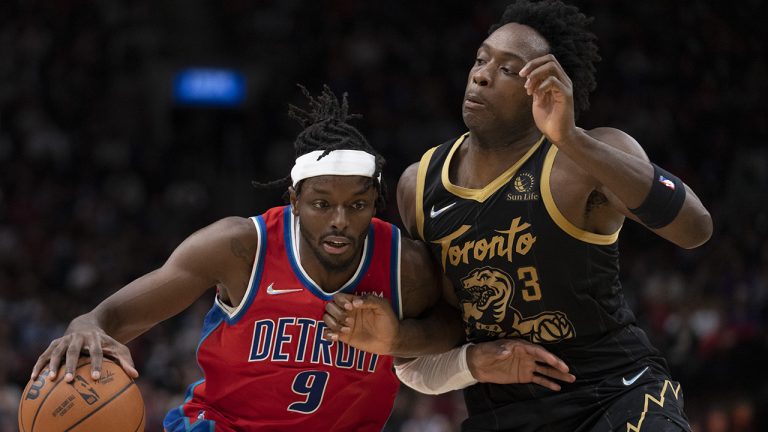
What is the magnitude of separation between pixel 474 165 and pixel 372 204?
0.41 metres

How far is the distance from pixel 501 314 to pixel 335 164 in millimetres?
810

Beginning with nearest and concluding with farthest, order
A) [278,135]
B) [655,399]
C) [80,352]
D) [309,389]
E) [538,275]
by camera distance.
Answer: [80,352] → [655,399] → [538,275] → [309,389] → [278,135]

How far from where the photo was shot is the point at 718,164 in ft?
35.2

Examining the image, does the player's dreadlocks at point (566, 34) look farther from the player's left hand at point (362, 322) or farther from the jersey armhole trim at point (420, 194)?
the player's left hand at point (362, 322)

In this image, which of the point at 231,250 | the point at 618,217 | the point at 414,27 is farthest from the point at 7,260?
the point at 618,217

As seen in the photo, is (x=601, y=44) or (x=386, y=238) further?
(x=601, y=44)

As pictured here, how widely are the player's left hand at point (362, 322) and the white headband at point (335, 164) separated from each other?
0.45 m

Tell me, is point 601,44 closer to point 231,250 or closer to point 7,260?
point 7,260

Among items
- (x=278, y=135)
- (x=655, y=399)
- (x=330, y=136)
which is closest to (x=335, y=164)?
(x=330, y=136)

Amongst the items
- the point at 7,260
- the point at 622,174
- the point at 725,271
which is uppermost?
the point at 622,174

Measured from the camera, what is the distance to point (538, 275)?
3.76 metres

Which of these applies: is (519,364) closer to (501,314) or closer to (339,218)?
(501,314)

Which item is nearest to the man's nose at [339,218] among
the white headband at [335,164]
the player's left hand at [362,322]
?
the white headband at [335,164]

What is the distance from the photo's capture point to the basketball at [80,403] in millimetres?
3371
